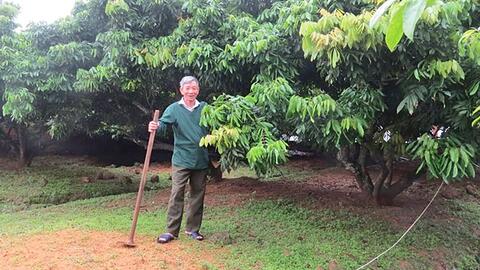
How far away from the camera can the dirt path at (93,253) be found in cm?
408

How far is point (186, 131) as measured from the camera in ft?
15.3

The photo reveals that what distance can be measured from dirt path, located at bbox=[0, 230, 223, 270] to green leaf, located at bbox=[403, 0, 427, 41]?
371 cm

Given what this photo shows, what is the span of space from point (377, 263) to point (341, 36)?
2.51 m

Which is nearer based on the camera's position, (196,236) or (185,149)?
(185,149)

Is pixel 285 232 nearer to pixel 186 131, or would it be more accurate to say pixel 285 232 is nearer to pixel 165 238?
pixel 165 238

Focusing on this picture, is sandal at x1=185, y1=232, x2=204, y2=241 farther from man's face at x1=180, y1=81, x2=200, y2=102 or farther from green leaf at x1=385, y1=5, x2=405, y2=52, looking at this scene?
green leaf at x1=385, y1=5, x2=405, y2=52

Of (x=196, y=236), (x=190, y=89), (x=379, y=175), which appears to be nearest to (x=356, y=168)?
(x=379, y=175)

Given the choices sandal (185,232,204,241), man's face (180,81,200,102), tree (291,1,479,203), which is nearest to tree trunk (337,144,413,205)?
tree (291,1,479,203)

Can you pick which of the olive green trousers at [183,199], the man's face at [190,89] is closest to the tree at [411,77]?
the man's face at [190,89]

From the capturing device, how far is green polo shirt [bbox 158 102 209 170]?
4.66 m

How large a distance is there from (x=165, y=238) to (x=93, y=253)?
73 cm

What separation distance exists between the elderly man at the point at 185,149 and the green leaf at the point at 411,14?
3.84 m

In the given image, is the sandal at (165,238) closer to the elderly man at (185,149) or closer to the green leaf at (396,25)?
the elderly man at (185,149)

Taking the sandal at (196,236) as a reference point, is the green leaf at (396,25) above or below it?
above
